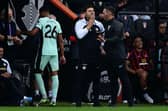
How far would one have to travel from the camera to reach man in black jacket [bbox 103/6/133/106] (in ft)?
53.9

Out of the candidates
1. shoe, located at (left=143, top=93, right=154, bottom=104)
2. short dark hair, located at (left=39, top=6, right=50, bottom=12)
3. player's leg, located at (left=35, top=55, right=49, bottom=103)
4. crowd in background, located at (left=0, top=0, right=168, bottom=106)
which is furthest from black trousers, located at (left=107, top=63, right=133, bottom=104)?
shoe, located at (left=143, top=93, right=154, bottom=104)

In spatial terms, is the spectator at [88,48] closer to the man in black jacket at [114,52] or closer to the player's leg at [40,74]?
the man in black jacket at [114,52]

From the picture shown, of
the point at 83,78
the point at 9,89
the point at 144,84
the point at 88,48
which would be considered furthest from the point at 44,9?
the point at 144,84

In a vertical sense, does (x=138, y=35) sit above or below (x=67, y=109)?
above

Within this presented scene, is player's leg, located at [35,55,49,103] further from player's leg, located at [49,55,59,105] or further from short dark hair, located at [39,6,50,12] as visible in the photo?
short dark hair, located at [39,6,50,12]

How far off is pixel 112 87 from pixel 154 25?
315 centimetres

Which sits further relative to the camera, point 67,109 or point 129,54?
point 129,54

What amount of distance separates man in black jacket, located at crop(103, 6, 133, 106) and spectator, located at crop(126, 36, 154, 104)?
185 cm

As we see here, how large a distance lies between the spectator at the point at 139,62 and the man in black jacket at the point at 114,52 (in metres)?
1.85

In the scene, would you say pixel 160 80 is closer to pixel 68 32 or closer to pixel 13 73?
pixel 68 32

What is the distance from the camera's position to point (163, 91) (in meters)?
18.7

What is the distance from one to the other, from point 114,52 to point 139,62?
2080 millimetres

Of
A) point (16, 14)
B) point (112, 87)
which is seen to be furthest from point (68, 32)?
point (112, 87)

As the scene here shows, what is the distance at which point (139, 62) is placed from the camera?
18500 mm
